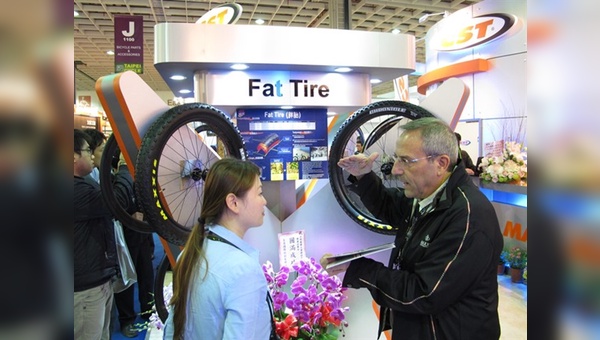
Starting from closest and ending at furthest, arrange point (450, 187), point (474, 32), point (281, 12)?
point (450, 187) < point (474, 32) < point (281, 12)

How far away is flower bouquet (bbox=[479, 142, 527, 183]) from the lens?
580cm

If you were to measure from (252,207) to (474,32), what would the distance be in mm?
7706

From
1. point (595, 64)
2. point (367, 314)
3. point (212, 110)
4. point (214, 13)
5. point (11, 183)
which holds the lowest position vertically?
point (367, 314)

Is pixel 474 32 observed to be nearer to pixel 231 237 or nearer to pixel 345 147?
pixel 345 147

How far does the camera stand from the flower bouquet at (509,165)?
19.0 feet

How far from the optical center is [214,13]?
4.32m

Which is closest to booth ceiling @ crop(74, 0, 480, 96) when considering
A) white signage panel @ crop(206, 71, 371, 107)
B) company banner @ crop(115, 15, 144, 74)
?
company banner @ crop(115, 15, 144, 74)

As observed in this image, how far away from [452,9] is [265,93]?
9.04 meters

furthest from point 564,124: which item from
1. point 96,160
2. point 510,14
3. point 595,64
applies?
point 510,14

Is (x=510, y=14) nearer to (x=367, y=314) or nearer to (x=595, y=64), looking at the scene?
(x=367, y=314)

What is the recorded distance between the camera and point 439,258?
151 cm

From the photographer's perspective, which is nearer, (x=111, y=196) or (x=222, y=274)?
(x=222, y=274)

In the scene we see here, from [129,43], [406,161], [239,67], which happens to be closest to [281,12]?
[129,43]

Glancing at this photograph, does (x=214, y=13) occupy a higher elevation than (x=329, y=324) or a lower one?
higher
